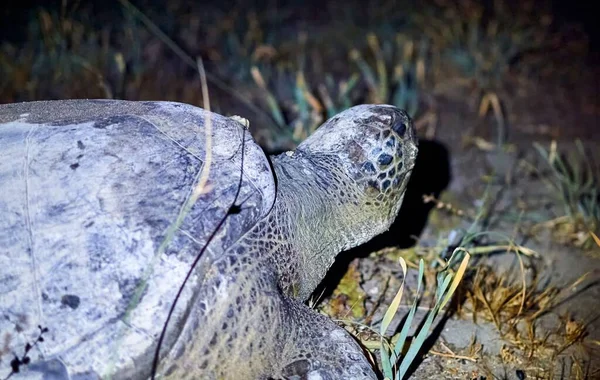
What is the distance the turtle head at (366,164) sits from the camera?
6.56 ft

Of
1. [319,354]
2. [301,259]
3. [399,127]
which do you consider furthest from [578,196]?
[319,354]

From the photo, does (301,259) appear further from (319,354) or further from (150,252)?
(150,252)

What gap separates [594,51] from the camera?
516cm

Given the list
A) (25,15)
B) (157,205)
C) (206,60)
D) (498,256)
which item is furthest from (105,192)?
(25,15)

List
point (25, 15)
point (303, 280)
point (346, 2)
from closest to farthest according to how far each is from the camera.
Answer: point (303, 280)
point (25, 15)
point (346, 2)

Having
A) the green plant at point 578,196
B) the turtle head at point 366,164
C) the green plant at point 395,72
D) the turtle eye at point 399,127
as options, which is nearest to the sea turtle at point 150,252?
the turtle head at point 366,164

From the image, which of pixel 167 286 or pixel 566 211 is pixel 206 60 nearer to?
pixel 566 211

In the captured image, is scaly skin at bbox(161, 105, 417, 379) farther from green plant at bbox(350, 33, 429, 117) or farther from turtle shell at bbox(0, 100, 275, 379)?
green plant at bbox(350, 33, 429, 117)

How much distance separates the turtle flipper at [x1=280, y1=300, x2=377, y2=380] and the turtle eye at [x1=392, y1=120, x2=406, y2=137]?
0.75 metres

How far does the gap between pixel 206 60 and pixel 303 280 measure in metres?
3.17

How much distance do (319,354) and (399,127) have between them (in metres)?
0.88

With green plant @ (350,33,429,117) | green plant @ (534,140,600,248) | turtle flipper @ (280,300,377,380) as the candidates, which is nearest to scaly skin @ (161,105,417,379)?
turtle flipper @ (280,300,377,380)

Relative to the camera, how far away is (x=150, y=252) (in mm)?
1380

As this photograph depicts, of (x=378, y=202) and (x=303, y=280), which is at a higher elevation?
(x=378, y=202)
